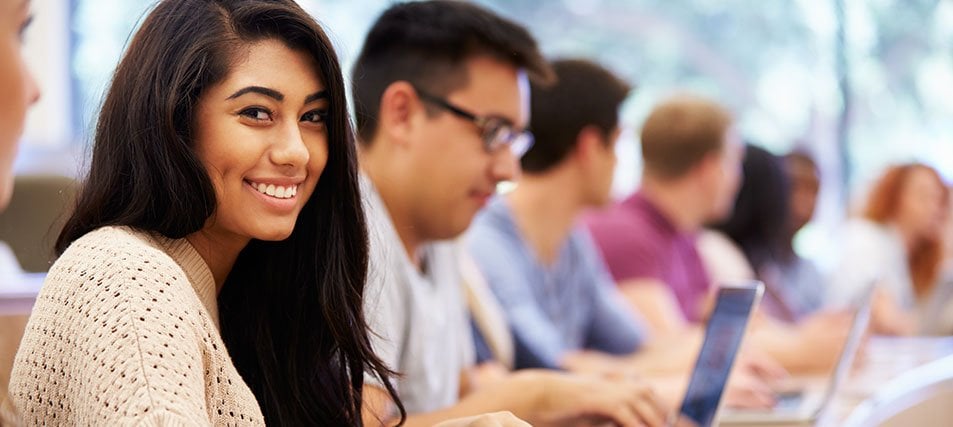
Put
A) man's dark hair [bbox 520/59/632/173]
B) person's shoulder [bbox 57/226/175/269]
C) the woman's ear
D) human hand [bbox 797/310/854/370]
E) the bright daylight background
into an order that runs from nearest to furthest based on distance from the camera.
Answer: person's shoulder [bbox 57/226/175/269]
the woman's ear
man's dark hair [bbox 520/59/632/173]
human hand [bbox 797/310/854/370]
the bright daylight background

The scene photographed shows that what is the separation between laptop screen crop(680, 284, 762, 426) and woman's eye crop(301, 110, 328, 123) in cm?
83

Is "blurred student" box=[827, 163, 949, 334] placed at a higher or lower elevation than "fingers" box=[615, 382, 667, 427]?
lower

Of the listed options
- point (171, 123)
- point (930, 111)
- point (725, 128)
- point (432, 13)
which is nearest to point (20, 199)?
point (432, 13)

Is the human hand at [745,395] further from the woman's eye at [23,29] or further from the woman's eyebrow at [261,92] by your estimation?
the woman's eye at [23,29]

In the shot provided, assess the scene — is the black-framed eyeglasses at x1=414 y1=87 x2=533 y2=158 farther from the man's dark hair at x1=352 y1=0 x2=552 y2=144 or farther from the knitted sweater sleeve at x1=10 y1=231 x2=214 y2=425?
the knitted sweater sleeve at x1=10 y1=231 x2=214 y2=425

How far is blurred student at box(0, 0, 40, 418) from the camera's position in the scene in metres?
0.92

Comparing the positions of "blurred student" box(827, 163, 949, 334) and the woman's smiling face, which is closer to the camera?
the woman's smiling face

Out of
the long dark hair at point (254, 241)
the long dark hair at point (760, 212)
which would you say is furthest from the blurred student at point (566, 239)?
the long dark hair at point (760, 212)

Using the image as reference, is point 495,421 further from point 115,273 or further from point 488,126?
point 488,126

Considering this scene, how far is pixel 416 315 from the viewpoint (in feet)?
6.15

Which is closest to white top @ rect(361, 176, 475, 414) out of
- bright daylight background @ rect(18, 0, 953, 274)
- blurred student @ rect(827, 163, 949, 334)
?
blurred student @ rect(827, 163, 949, 334)

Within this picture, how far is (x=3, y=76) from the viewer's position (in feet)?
3.01

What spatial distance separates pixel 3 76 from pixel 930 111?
237 inches

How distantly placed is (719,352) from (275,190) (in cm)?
90
